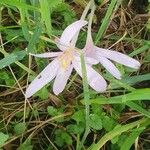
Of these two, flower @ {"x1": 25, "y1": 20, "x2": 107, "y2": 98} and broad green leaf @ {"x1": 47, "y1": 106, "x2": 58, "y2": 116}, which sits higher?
flower @ {"x1": 25, "y1": 20, "x2": 107, "y2": 98}

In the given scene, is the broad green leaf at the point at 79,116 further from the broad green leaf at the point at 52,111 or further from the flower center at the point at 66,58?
the flower center at the point at 66,58

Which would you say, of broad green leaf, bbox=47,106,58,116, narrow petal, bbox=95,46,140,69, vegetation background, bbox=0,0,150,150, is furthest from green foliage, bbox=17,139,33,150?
narrow petal, bbox=95,46,140,69

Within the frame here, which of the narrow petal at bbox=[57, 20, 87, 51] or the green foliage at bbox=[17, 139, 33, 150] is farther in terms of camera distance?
the green foliage at bbox=[17, 139, 33, 150]

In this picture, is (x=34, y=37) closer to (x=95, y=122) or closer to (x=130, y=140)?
(x=95, y=122)

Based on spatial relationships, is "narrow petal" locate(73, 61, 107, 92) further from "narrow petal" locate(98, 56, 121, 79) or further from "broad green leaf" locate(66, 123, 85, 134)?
"broad green leaf" locate(66, 123, 85, 134)

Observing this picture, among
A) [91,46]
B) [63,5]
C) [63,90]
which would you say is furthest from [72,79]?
[63,5]

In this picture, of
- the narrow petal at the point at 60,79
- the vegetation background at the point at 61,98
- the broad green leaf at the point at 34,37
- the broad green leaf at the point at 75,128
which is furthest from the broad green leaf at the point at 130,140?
the broad green leaf at the point at 34,37

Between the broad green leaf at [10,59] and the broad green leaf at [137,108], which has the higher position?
the broad green leaf at [10,59]
